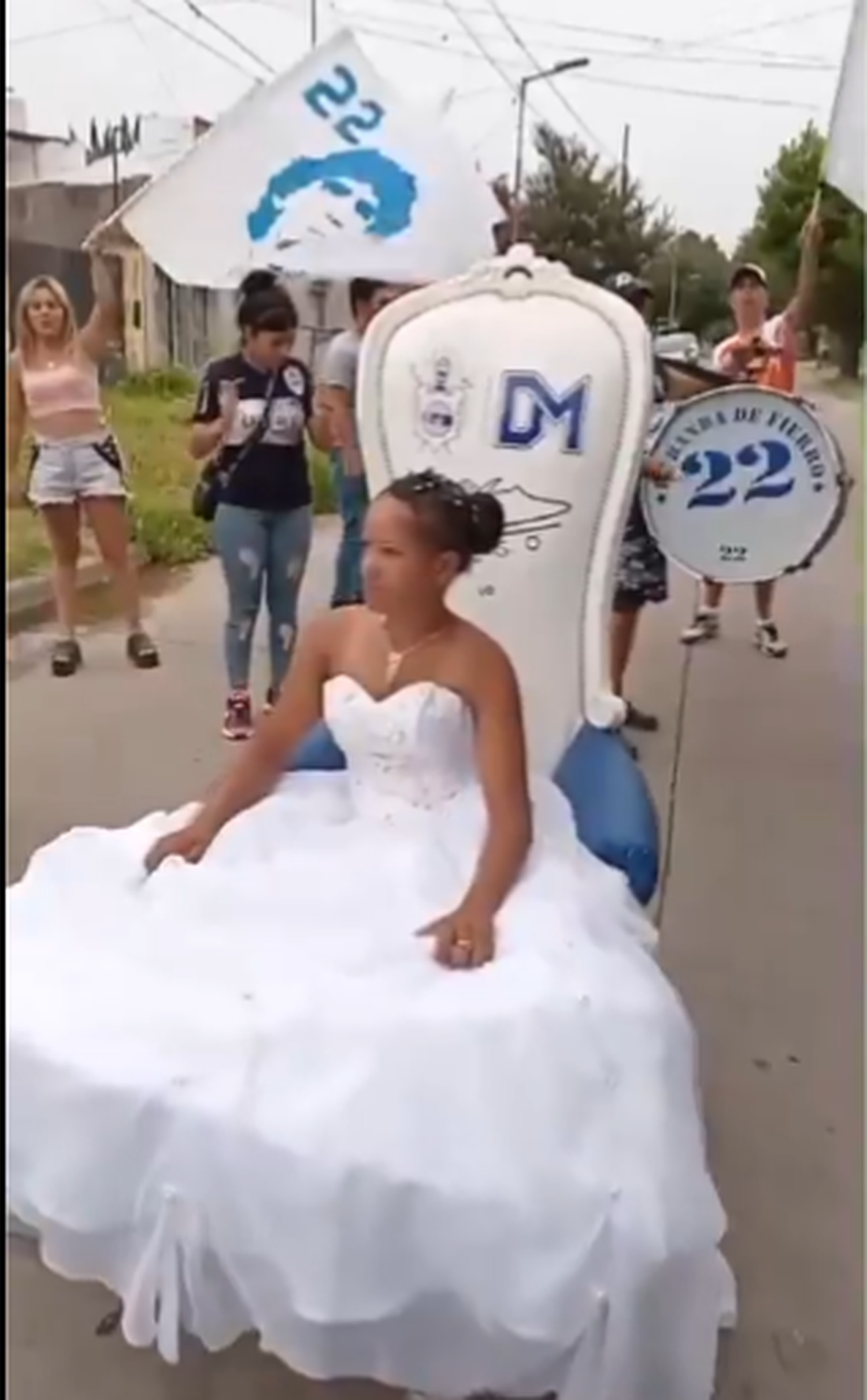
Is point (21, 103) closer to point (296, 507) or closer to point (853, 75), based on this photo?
point (296, 507)

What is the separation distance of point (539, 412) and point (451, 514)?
84cm

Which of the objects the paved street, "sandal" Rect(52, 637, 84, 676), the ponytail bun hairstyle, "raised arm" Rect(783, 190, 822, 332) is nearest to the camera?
the paved street

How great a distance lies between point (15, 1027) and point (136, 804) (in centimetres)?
248

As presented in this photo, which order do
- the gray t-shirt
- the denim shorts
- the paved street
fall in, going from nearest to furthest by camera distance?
the paved street
the gray t-shirt
the denim shorts

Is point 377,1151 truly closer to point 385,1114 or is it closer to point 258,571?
point 385,1114

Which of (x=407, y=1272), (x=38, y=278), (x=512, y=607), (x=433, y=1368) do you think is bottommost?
(x=433, y=1368)

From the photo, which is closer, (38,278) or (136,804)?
(136,804)

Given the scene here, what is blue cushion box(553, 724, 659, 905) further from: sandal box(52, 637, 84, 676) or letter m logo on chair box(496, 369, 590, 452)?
sandal box(52, 637, 84, 676)

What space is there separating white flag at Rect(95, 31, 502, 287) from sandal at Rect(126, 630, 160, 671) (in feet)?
5.67

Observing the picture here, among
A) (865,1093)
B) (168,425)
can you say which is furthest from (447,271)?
(168,425)

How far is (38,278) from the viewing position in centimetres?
567

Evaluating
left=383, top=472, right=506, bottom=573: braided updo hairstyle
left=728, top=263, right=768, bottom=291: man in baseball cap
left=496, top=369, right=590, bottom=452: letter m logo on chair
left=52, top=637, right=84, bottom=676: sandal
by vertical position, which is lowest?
left=52, top=637, right=84, bottom=676: sandal

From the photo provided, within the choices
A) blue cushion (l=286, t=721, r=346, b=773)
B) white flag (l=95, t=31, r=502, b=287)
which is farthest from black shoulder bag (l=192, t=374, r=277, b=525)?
blue cushion (l=286, t=721, r=346, b=773)

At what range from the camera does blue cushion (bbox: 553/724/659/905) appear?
2658 millimetres
